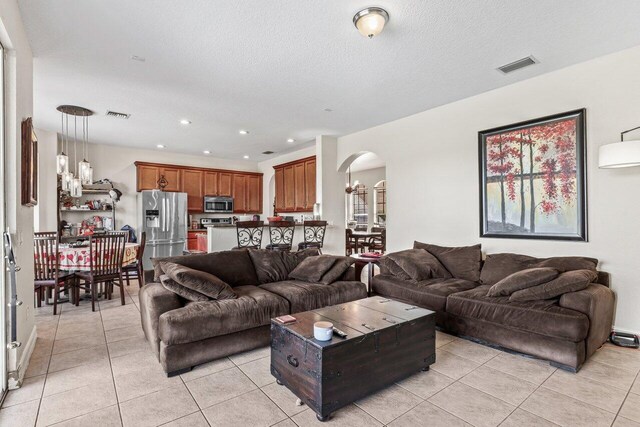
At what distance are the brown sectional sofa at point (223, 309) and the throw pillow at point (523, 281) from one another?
134cm

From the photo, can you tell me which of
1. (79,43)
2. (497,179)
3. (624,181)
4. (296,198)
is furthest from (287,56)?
(296,198)

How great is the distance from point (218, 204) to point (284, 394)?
6435 millimetres

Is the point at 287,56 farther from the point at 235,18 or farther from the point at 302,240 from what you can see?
the point at 302,240

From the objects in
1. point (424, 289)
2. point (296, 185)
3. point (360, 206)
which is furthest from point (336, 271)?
point (360, 206)

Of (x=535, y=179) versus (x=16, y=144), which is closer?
(x=16, y=144)

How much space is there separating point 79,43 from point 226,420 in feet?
10.9

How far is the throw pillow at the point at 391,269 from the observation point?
384 centimetres

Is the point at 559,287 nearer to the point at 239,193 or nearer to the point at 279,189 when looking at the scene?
the point at 279,189

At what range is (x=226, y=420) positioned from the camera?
1862 mm

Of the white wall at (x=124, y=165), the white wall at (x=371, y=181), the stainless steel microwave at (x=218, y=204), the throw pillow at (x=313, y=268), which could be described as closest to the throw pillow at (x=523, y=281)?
the throw pillow at (x=313, y=268)

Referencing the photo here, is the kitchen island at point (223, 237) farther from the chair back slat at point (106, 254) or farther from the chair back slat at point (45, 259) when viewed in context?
the chair back slat at point (45, 259)

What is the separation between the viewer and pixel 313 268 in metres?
3.64

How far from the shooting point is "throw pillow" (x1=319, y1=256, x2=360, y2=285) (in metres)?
3.53

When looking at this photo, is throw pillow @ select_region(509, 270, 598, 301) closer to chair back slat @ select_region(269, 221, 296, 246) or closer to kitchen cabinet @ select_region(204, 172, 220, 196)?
chair back slat @ select_region(269, 221, 296, 246)
